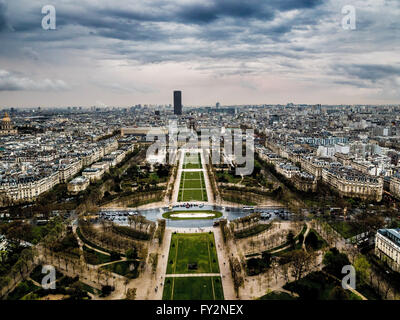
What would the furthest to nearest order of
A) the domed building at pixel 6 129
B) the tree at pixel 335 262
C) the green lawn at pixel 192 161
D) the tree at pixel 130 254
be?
the domed building at pixel 6 129
the green lawn at pixel 192 161
the tree at pixel 130 254
the tree at pixel 335 262

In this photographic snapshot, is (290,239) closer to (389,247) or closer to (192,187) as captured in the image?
(389,247)

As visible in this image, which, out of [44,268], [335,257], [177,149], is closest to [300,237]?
[335,257]

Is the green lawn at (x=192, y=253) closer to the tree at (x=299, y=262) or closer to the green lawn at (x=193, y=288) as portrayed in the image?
the green lawn at (x=193, y=288)

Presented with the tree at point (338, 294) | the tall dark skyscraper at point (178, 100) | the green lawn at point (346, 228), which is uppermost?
the tall dark skyscraper at point (178, 100)

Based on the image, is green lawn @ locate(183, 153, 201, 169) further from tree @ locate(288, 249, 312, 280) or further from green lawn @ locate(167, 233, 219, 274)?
tree @ locate(288, 249, 312, 280)

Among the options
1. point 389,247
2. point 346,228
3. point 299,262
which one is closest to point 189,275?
point 299,262

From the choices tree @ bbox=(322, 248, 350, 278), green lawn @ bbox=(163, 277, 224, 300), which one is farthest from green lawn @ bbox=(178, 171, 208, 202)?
tree @ bbox=(322, 248, 350, 278)

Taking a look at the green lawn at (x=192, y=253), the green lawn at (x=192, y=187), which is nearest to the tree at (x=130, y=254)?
the green lawn at (x=192, y=253)

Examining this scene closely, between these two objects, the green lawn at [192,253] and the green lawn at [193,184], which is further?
the green lawn at [193,184]
